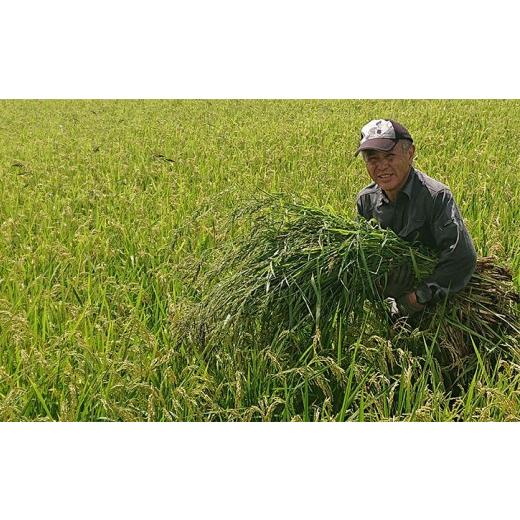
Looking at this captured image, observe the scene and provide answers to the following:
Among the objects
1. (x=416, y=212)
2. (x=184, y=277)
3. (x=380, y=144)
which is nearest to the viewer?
(x=380, y=144)

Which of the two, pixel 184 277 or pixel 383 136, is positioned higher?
pixel 383 136

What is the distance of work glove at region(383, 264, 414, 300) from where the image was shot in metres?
2.59

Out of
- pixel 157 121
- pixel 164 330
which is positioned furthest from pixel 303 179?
pixel 157 121

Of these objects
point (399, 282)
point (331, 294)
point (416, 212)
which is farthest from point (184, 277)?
point (416, 212)

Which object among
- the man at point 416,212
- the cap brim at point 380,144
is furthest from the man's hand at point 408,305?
the cap brim at point 380,144

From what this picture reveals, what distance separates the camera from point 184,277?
3223mm

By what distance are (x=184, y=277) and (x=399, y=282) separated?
105 centimetres

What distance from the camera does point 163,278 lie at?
309cm

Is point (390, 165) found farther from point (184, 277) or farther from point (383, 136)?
point (184, 277)

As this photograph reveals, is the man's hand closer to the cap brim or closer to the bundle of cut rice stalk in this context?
the bundle of cut rice stalk

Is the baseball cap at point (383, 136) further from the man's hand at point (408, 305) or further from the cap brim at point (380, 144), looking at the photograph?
the man's hand at point (408, 305)

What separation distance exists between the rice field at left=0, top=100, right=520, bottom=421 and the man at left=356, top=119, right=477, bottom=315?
0.20m

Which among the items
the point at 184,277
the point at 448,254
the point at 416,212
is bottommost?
the point at 184,277

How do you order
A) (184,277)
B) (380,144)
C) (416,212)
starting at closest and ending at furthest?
1. (380,144)
2. (416,212)
3. (184,277)
